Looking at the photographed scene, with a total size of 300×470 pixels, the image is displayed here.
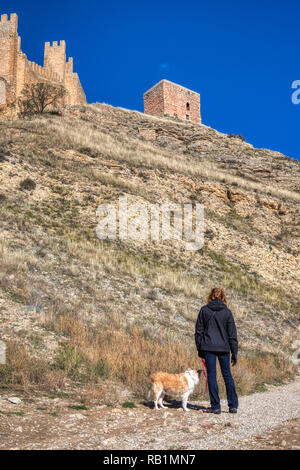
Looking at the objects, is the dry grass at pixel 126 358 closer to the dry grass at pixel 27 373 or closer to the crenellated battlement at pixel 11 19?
the dry grass at pixel 27 373

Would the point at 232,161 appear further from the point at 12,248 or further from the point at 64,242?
the point at 12,248

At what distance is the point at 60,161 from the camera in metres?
21.6

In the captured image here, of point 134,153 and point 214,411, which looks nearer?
point 214,411

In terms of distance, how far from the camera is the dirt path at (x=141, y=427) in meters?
3.65

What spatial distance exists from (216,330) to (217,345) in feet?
0.69

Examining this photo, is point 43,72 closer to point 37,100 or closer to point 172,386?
point 37,100

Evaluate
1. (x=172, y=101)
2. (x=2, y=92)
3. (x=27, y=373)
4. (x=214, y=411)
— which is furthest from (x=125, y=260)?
(x=172, y=101)

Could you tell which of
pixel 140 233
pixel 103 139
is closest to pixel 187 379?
pixel 140 233

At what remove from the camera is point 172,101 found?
2052 inches

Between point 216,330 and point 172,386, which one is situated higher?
point 216,330

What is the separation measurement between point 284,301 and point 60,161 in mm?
14235

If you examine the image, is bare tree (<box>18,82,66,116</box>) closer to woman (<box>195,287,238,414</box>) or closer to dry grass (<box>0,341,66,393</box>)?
dry grass (<box>0,341,66,393</box>)

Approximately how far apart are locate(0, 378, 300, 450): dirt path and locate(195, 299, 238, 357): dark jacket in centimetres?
90

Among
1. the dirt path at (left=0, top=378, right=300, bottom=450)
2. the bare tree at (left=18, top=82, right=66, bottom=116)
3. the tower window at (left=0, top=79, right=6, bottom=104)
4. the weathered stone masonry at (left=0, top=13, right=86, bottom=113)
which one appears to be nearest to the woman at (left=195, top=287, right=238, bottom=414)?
the dirt path at (left=0, top=378, right=300, bottom=450)
